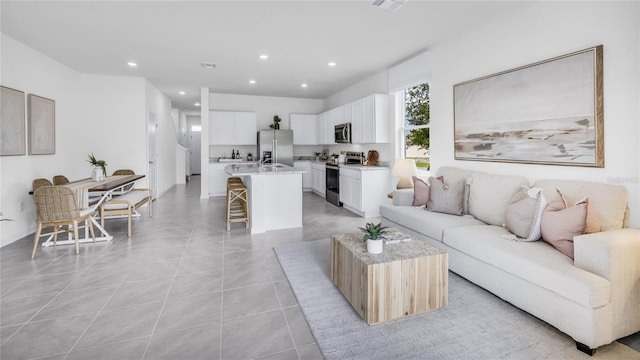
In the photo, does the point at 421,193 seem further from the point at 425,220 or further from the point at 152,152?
the point at 152,152

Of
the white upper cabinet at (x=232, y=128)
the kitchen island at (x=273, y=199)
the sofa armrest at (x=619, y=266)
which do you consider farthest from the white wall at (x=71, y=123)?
the sofa armrest at (x=619, y=266)

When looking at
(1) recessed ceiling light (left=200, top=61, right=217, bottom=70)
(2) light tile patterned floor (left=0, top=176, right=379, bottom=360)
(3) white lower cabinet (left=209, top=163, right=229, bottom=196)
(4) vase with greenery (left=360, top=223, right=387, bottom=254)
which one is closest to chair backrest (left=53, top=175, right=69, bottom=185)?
(2) light tile patterned floor (left=0, top=176, right=379, bottom=360)

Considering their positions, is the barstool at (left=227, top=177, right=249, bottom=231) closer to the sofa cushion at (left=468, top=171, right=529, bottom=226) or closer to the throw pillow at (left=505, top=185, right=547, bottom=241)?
the sofa cushion at (left=468, top=171, right=529, bottom=226)

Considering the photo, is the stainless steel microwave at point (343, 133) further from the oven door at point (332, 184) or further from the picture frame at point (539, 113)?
the picture frame at point (539, 113)

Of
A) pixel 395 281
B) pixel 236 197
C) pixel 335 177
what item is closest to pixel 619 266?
pixel 395 281

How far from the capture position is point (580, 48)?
2.60 metres

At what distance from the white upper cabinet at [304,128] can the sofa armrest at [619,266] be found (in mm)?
7113

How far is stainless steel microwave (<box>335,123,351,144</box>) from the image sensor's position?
257 inches

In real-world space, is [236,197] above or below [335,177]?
below

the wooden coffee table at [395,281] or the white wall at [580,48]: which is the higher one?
the white wall at [580,48]

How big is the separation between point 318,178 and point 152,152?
3999 millimetres

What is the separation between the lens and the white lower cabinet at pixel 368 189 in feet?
17.7

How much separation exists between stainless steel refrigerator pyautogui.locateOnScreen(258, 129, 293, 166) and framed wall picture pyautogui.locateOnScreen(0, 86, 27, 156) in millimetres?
4505

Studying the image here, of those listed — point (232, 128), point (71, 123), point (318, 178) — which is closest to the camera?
point (71, 123)
